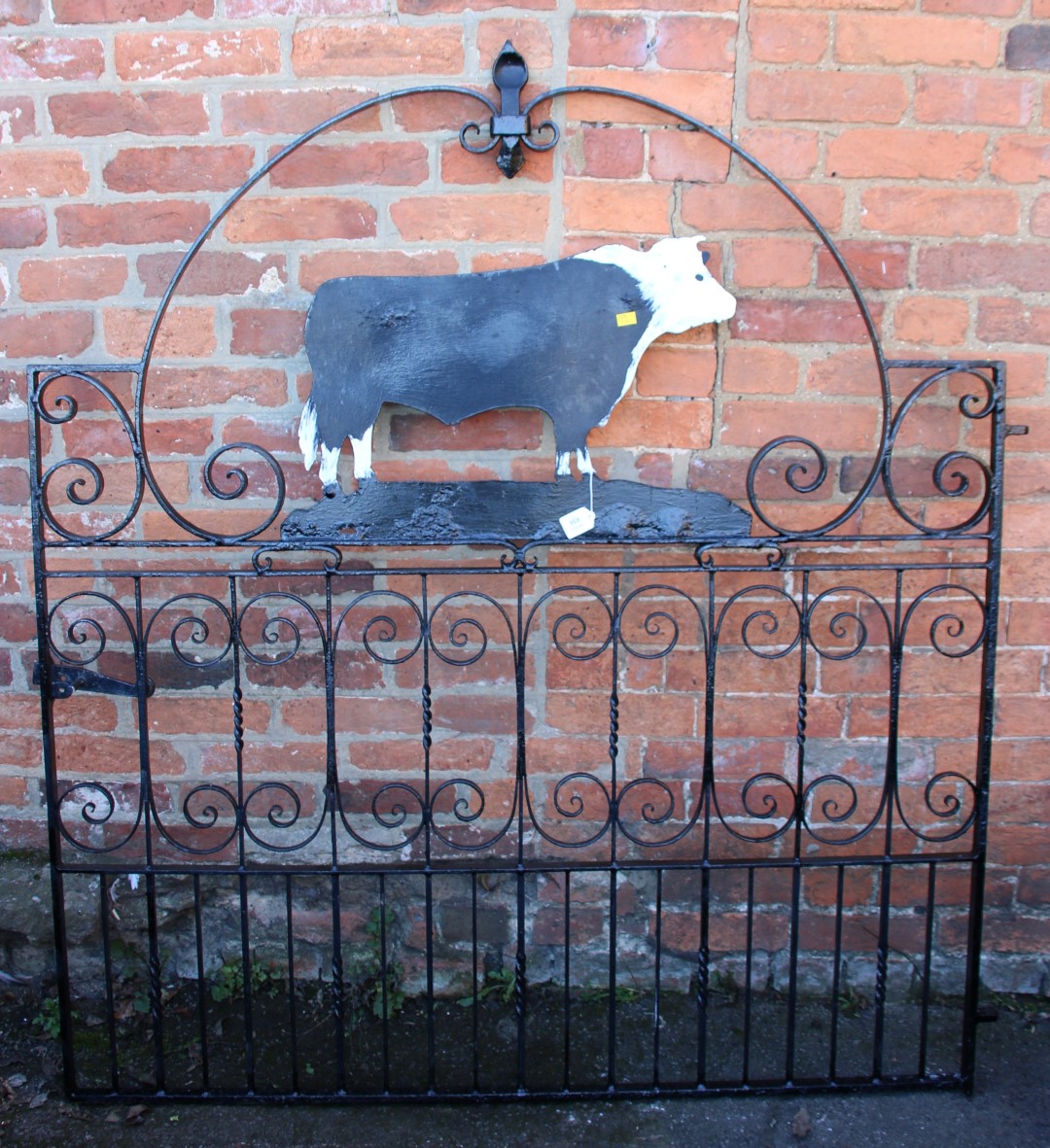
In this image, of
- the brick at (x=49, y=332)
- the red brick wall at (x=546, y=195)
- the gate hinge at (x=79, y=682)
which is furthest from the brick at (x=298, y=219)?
the gate hinge at (x=79, y=682)

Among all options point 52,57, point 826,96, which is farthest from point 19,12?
point 826,96

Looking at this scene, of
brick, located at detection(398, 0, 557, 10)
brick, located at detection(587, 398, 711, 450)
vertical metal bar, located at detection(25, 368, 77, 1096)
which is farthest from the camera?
brick, located at detection(587, 398, 711, 450)

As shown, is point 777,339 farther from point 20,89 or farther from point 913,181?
point 20,89

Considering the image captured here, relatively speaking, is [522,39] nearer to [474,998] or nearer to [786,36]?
[786,36]

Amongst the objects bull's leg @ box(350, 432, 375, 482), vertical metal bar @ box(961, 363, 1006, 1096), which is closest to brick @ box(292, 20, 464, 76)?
bull's leg @ box(350, 432, 375, 482)

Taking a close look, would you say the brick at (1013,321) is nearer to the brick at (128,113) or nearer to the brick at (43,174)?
the brick at (128,113)

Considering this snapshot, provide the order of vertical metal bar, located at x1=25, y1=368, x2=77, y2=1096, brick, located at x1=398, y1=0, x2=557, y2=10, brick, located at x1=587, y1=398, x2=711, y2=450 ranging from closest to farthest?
vertical metal bar, located at x1=25, y1=368, x2=77, y2=1096 < brick, located at x1=398, y1=0, x2=557, y2=10 < brick, located at x1=587, y1=398, x2=711, y2=450

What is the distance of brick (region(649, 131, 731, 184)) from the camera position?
→ 1.88m

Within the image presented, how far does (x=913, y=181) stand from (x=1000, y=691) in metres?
1.05

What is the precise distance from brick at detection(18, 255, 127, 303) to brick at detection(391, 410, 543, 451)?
62 cm

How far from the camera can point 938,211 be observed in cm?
191

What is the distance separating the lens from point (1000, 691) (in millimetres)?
2051

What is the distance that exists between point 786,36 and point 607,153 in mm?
399

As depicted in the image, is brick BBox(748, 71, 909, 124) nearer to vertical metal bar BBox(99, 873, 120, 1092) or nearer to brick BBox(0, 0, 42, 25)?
brick BBox(0, 0, 42, 25)
